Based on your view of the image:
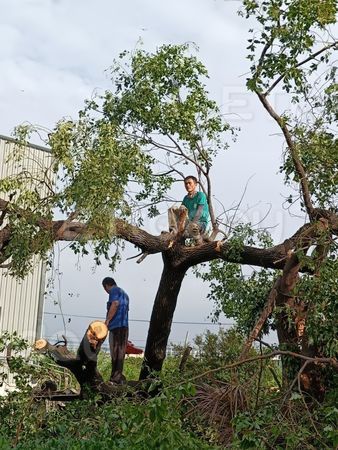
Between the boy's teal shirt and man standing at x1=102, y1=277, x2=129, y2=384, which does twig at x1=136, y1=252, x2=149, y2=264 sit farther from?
the boy's teal shirt

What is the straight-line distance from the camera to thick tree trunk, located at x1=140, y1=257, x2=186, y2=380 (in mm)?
12461

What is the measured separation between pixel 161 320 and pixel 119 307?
3.68 ft

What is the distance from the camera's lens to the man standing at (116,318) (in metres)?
11.5

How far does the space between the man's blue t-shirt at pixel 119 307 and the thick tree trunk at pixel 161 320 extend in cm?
96

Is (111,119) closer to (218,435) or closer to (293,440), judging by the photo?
(218,435)

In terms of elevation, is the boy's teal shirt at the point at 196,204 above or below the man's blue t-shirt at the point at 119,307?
above

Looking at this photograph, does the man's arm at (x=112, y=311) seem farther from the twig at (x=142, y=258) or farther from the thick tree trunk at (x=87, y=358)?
the twig at (x=142, y=258)

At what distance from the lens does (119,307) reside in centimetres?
1150

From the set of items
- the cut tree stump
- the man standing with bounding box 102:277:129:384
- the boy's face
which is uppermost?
the boy's face

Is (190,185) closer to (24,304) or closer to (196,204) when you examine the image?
(196,204)

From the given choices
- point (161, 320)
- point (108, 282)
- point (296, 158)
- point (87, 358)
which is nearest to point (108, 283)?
point (108, 282)

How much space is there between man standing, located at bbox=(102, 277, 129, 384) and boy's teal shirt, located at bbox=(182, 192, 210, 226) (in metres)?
1.29

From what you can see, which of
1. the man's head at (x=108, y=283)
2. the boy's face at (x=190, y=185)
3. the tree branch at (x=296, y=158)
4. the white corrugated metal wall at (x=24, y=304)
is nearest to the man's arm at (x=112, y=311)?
the man's head at (x=108, y=283)

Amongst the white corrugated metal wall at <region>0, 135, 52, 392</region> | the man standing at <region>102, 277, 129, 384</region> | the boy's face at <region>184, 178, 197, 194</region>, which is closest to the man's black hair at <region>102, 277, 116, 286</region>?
the man standing at <region>102, 277, 129, 384</region>
